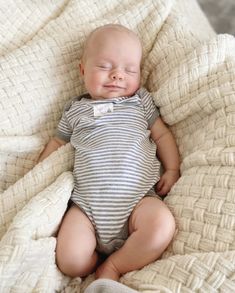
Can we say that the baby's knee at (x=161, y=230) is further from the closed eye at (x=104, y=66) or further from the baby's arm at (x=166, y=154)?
the closed eye at (x=104, y=66)

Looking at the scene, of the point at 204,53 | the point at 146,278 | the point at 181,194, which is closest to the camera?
the point at 146,278

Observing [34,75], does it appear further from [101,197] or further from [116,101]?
[101,197]

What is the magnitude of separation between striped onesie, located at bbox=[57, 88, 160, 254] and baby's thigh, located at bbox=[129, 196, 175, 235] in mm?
21

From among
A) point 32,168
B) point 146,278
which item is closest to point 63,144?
point 32,168

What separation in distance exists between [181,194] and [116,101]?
0.30m

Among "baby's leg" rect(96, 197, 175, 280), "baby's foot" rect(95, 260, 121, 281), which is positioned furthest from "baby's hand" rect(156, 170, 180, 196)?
"baby's foot" rect(95, 260, 121, 281)

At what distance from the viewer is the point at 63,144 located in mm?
1190

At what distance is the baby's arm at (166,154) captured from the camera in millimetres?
1095

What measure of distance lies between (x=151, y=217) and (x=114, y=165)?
16cm

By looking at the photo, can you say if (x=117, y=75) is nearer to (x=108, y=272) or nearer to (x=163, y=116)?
(x=163, y=116)

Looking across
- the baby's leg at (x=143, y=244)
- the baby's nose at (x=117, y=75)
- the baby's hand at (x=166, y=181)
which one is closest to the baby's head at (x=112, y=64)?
the baby's nose at (x=117, y=75)

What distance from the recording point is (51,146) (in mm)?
1184

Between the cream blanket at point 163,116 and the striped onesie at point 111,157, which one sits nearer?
the cream blanket at point 163,116

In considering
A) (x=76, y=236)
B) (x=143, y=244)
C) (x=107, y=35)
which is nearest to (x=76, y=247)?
(x=76, y=236)
